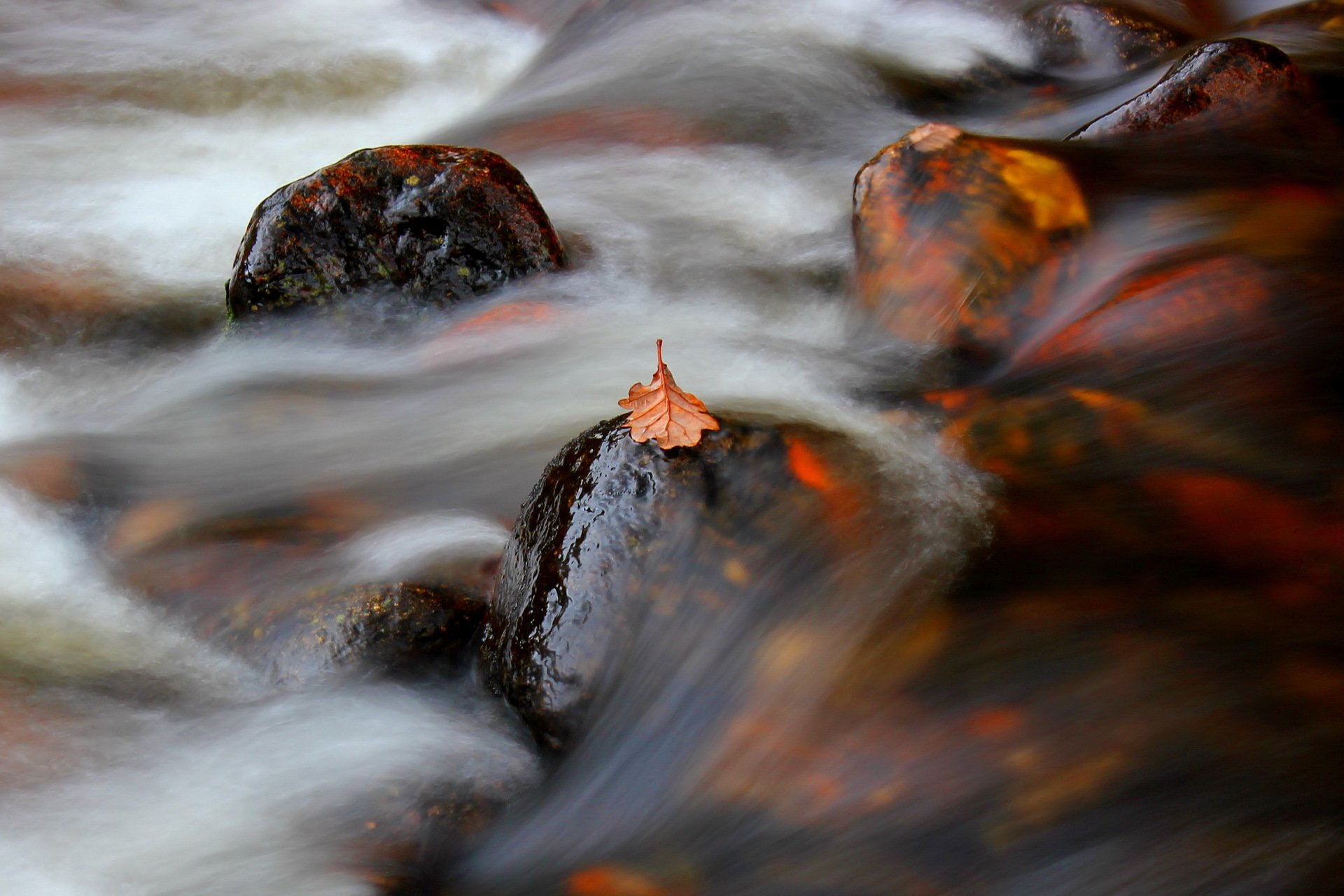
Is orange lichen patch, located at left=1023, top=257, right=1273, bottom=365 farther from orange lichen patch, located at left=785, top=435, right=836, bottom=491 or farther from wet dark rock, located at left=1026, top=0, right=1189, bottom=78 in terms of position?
wet dark rock, located at left=1026, top=0, right=1189, bottom=78

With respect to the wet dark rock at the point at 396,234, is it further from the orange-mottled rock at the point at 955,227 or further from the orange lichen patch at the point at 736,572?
the orange lichen patch at the point at 736,572

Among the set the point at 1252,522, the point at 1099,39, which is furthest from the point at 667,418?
the point at 1099,39

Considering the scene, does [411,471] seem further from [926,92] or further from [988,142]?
[926,92]

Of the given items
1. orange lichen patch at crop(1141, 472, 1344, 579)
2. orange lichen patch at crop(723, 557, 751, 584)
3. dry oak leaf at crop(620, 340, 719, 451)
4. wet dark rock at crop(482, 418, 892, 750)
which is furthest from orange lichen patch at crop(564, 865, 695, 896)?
orange lichen patch at crop(1141, 472, 1344, 579)

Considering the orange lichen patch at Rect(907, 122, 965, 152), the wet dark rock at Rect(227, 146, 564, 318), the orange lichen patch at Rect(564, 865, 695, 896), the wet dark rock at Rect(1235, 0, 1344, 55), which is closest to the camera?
the orange lichen patch at Rect(564, 865, 695, 896)

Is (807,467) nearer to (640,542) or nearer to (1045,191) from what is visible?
(640,542)

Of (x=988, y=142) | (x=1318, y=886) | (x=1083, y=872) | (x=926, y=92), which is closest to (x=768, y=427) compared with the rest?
(x=1083, y=872)

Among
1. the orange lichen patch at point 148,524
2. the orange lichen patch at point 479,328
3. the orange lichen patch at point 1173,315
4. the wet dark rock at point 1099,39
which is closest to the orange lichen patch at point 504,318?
the orange lichen patch at point 479,328

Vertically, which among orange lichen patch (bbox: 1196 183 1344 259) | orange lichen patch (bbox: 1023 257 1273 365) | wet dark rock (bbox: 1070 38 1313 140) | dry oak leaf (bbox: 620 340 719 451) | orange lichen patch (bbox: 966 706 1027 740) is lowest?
orange lichen patch (bbox: 966 706 1027 740)
